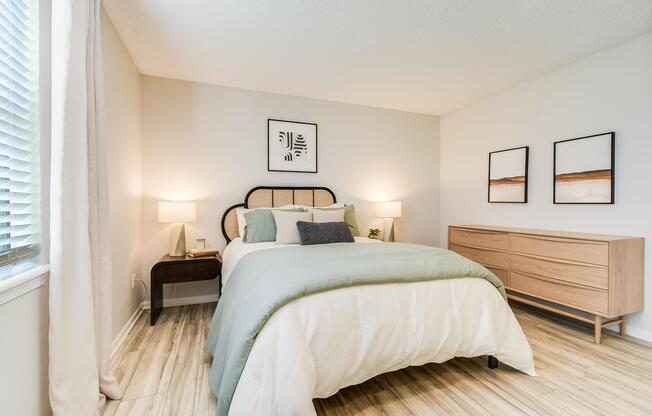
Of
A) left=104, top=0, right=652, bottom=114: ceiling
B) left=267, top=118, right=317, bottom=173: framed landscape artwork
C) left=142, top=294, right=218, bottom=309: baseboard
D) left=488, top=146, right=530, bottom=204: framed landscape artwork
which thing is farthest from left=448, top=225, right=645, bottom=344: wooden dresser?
left=142, top=294, right=218, bottom=309: baseboard

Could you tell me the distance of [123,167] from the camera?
2592 millimetres

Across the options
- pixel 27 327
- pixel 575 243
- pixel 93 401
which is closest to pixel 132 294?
pixel 93 401

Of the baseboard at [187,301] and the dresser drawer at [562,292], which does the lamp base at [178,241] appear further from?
the dresser drawer at [562,292]

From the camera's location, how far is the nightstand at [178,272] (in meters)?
2.73

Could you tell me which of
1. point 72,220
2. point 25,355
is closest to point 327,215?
point 72,220

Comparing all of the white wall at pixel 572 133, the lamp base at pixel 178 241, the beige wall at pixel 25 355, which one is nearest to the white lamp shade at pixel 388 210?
the white wall at pixel 572 133

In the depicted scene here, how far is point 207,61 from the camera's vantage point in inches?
115

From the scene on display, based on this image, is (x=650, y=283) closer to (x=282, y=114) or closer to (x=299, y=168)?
(x=299, y=168)

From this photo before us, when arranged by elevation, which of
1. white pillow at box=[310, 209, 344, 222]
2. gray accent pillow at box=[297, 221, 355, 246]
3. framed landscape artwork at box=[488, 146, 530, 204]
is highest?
framed landscape artwork at box=[488, 146, 530, 204]

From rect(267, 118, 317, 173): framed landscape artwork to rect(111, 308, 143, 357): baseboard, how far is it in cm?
205

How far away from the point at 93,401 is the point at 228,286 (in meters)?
0.91

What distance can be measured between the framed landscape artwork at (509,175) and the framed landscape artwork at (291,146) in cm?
230

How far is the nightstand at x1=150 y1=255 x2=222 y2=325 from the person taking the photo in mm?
2734

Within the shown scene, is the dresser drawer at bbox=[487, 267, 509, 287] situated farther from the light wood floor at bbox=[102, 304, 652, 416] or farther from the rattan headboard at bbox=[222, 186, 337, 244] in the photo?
the rattan headboard at bbox=[222, 186, 337, 244]
